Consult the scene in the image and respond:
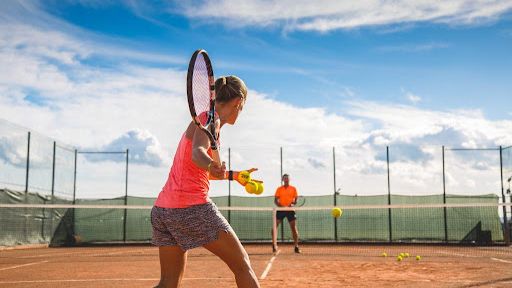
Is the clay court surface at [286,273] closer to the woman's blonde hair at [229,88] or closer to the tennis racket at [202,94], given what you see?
the tennis racket at [202,94]

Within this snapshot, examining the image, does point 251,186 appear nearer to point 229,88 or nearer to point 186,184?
point 186,184

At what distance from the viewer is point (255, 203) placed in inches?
798

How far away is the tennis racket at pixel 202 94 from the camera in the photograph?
11.2ft

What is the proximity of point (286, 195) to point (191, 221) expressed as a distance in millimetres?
11144

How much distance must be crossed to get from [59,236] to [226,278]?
12914mm

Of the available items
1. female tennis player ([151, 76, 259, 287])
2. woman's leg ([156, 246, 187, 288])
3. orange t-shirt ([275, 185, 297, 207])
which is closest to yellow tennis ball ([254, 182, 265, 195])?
female tennis player ([151, 76, 259, 287])

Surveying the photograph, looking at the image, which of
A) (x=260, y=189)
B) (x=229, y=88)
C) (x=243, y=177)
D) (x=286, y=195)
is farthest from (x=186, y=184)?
(x=286, y=195)

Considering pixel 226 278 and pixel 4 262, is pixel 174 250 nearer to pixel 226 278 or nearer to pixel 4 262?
pixel 226 278

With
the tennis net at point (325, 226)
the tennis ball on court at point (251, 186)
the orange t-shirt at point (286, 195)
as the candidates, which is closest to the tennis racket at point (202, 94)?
the tennis ball on court at point (251, 186)

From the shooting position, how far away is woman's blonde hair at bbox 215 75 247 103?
3498 mm

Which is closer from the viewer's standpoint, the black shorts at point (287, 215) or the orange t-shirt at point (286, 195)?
the black shorts at point (287, 215)

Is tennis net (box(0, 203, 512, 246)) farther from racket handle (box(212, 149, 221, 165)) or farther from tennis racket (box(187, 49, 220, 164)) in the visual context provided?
racket handle (box(212, 149, 221, 165))

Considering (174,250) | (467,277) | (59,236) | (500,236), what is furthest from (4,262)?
(500,236)

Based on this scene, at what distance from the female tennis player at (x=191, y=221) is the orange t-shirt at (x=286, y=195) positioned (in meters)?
10.9
